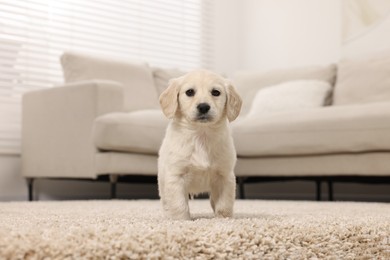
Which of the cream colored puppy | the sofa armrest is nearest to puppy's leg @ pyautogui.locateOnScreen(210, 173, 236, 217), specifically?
the cream colored puppy

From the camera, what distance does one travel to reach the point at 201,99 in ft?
4.39

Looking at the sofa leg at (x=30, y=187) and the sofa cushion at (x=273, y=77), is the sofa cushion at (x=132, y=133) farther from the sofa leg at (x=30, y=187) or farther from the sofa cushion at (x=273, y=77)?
the sofa cushion at (x=273, y=77)

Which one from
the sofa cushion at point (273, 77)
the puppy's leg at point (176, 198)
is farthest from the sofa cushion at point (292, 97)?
the puppy's leg at point (176, 198)

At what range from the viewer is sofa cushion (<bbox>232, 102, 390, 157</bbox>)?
2.47 meters

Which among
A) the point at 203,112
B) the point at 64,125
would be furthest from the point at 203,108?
the point at 64,125

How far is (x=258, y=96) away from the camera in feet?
11.8

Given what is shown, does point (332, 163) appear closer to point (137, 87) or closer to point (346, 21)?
point (137, 87)

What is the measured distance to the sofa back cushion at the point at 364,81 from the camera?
10.6ft

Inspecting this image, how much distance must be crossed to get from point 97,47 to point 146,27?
54 cm

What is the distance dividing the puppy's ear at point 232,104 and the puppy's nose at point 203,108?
0.09 meters

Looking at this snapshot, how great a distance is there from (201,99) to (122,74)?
8.15 feet

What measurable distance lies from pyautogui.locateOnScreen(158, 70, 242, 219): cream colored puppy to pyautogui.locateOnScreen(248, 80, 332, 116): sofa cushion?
1934mm

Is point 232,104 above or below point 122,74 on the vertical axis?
below

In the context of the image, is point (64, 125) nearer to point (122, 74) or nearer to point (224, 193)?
point (122, 74)
